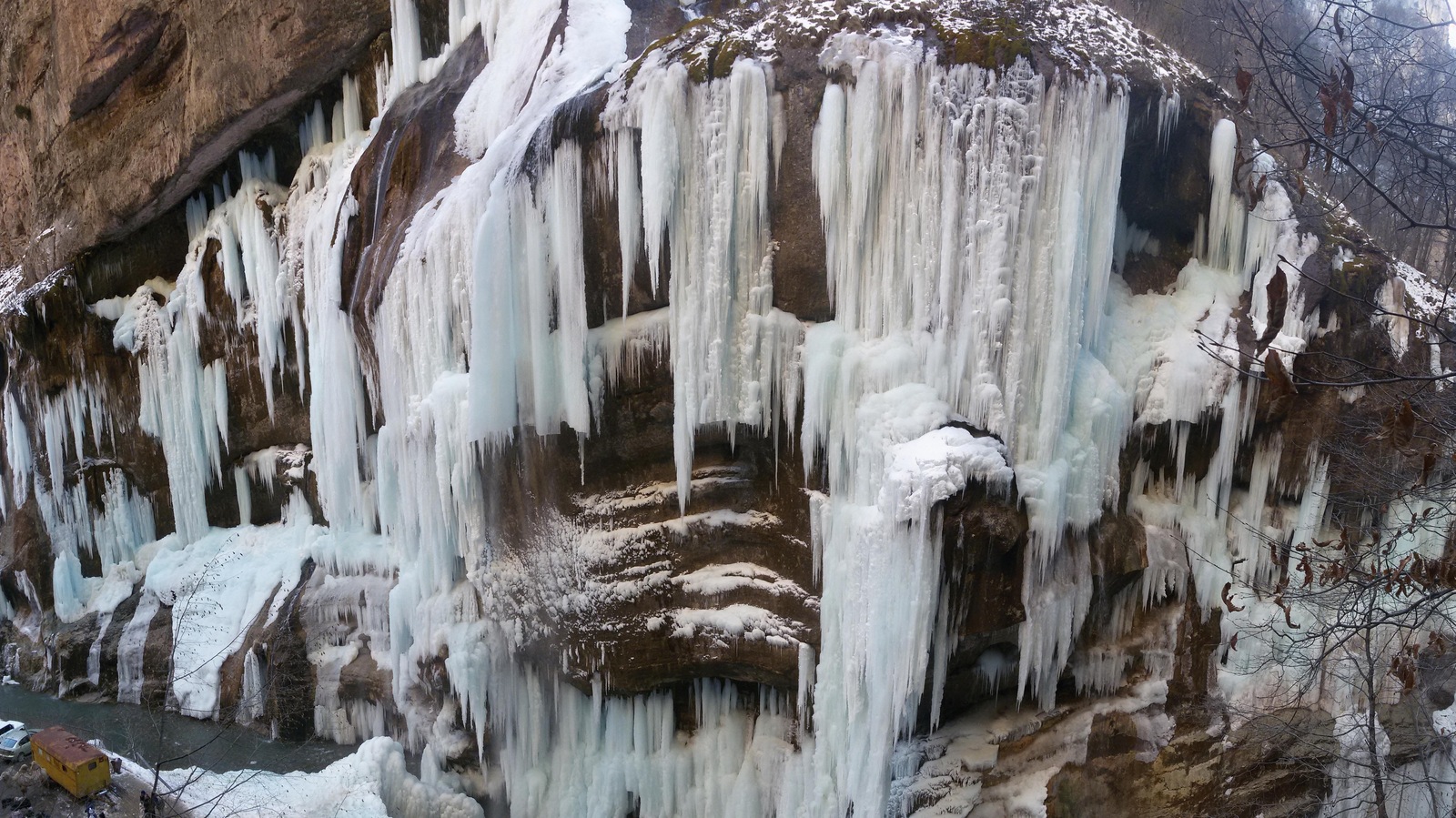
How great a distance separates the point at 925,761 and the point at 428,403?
6.24m

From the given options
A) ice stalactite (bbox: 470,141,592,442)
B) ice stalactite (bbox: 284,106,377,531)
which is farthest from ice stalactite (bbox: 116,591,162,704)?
ice stalactite (bbox: 470,141,592,442)

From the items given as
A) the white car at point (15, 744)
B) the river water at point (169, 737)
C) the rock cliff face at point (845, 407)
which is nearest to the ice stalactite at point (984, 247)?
the rock cliff face at point (845, 407)

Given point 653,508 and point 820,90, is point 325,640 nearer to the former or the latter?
point 653,508

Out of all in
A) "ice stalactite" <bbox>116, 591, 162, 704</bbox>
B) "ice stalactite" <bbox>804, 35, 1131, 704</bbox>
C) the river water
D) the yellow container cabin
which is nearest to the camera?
"ice stalactite" <bbox>804, 35, 1131, 704</bbox>

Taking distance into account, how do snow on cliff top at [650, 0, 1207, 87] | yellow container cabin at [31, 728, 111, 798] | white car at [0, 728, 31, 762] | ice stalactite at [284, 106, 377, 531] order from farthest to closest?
ice stalactite at [284, 106, 377, 531], white car at [0, 728, 31, 762], yellow container cabin at [31, 728, 111, 798], snow on cliff top at [650, 0, 1207, 87]

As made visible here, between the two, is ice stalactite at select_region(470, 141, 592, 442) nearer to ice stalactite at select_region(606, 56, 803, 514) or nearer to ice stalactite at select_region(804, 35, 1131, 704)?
ice stalactite at select_region(606, 56, 803, 514)

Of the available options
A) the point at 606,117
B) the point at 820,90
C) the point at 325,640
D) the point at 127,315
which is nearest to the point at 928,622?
the point at 820,90

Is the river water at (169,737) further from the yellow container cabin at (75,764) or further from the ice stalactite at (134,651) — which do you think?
the yellow container cabin at (75,764)

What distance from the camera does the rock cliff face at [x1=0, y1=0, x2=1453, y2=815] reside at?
358 inches

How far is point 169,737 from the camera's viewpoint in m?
14.6

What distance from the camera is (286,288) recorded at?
15.2 metres

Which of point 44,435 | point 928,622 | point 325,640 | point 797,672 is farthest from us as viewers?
point 44,435

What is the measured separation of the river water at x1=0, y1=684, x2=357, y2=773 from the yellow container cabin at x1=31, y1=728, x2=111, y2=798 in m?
1.45

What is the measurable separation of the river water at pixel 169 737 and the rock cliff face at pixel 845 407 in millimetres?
2147
